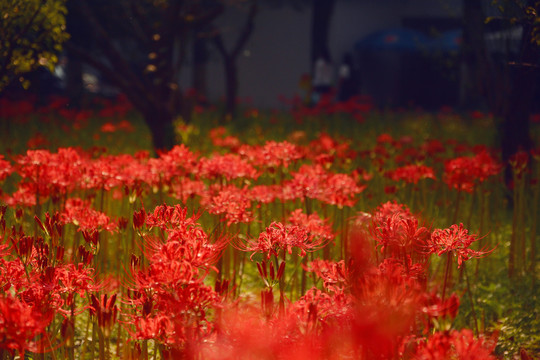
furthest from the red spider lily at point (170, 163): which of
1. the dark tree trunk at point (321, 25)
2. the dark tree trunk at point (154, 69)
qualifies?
the dark tree trunk at point (321, 25)

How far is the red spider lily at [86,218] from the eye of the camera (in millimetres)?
2291

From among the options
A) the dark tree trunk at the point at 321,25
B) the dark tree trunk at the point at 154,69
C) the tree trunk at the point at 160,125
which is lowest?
the tree trunk at the point at 160,125

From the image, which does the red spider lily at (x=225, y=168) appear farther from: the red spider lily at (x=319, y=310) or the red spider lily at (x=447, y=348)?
the red spider lily at (x=447, y=348)

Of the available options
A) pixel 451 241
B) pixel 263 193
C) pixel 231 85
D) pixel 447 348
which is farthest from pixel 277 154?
pixel 231 85

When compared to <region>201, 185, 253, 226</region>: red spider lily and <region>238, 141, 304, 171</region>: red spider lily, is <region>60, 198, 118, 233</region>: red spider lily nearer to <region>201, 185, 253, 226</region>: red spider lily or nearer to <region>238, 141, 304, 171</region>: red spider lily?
<region>201, 185, 253, 226</region>: red spider lily

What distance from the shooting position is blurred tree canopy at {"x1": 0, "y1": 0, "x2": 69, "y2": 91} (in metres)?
3.43

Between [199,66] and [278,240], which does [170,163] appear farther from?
[199,66]

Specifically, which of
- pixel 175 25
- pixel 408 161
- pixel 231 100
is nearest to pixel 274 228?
pixel 408 161

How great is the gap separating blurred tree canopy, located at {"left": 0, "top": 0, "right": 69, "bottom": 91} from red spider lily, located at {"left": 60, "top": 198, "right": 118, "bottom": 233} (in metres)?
1.32

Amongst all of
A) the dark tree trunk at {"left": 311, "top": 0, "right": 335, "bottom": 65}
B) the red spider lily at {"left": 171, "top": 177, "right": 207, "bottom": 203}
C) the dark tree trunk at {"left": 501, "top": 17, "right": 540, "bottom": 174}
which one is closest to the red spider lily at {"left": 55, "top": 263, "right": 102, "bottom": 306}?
the red spider lily at {"left": 171, "top": 177, "right": 207, "bottom": 203}

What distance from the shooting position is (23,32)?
351 centimetres

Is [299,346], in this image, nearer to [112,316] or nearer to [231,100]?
[112,316]

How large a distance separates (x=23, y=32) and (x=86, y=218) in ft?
5.52

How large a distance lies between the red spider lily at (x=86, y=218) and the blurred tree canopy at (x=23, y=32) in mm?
1323
